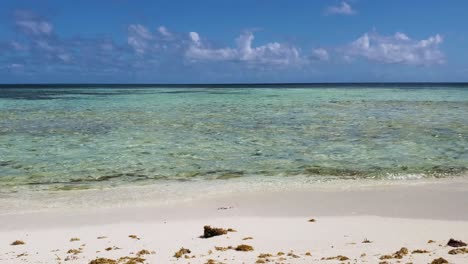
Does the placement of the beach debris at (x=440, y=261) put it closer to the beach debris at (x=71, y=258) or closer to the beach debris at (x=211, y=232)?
the beach debris at (x=211, y=232)

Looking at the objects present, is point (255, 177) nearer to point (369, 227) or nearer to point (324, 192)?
point (324, 192)

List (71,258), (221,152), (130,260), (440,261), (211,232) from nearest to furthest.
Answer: (440,261), (130,260), (71,258), (211,232), (221,152)

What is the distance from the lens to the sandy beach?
6.37 m

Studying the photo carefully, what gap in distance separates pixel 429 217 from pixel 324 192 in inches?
99.8

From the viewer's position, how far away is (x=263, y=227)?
782 centimetres

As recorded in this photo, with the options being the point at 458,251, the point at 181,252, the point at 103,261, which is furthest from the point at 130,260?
the point at 458,251

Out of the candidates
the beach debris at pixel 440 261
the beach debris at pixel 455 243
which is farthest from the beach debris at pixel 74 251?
the beach debris at pixel 455 243

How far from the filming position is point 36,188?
11.3 metres

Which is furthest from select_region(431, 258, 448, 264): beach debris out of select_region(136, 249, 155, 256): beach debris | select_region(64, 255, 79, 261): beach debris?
select_region(64, 255, 79, 261): beach debris

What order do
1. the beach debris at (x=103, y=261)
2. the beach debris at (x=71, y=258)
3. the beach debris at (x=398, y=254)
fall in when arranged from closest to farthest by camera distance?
the beach debris at (x=398, y=254), the beach debris at (x=103, y=261), the beach debris at (x=71, y=258)

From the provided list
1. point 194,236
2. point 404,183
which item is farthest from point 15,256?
point 404,183

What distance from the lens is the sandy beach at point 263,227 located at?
637 centimetres

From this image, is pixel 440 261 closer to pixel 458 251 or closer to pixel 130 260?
pixel 458 251

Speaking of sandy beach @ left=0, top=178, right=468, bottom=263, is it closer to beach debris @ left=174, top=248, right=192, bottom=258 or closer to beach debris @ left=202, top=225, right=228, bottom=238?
beach debris @ left=174, top=248, right=192, bottom=258
